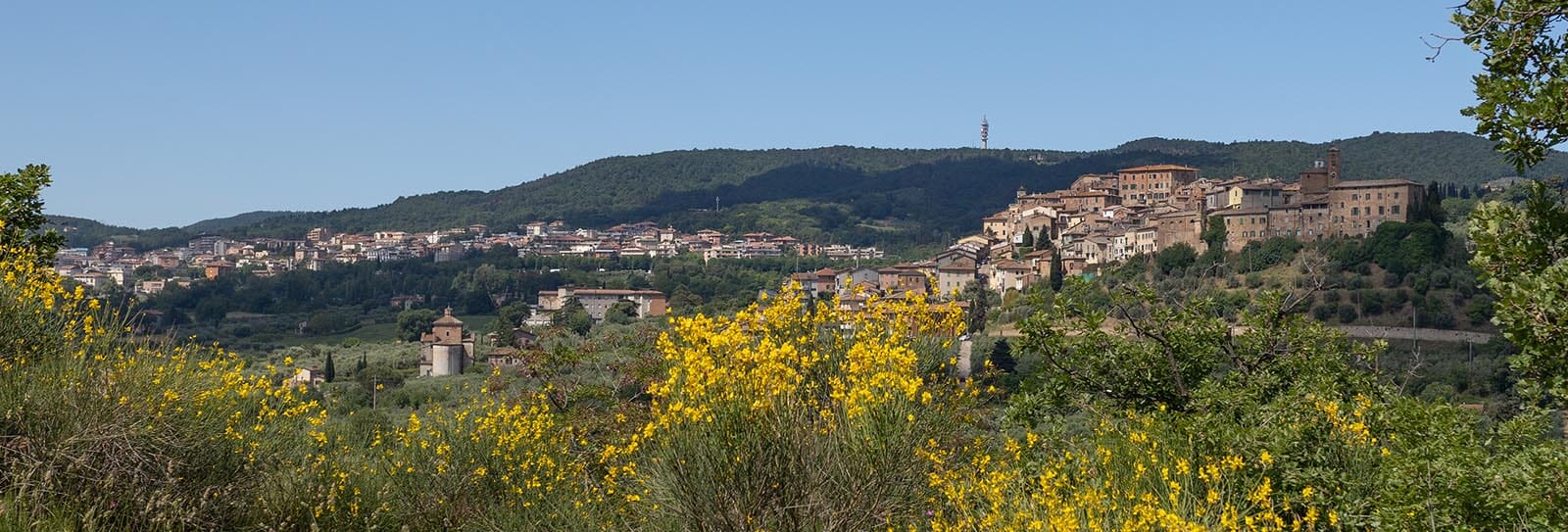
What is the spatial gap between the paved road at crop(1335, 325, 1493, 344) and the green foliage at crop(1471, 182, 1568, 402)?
2370 inches

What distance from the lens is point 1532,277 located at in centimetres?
631

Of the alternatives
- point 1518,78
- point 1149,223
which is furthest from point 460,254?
point 1518,78

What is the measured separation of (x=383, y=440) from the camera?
44.7ft

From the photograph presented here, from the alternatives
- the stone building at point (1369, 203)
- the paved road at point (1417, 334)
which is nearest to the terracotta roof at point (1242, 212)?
the stone building at point (1369, 203)

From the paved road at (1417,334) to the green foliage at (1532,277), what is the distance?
60.2m

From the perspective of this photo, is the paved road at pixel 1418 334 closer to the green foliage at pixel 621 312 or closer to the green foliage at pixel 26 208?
the green foliage at pixel 621 312

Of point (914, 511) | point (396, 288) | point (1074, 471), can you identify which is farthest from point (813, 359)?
point (396, 288)

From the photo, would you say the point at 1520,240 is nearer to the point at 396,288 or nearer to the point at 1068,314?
the point at 1068,314

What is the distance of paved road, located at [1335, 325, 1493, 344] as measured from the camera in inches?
2476

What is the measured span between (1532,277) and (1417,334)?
64542 mm

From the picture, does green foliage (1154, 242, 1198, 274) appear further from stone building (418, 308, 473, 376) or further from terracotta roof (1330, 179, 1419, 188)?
stone building (418, 308, 473, 376)

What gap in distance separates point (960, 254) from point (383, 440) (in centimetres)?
11042

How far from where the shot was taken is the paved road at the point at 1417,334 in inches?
2476

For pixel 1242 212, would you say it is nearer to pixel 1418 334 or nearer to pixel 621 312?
pixel 1418 334
